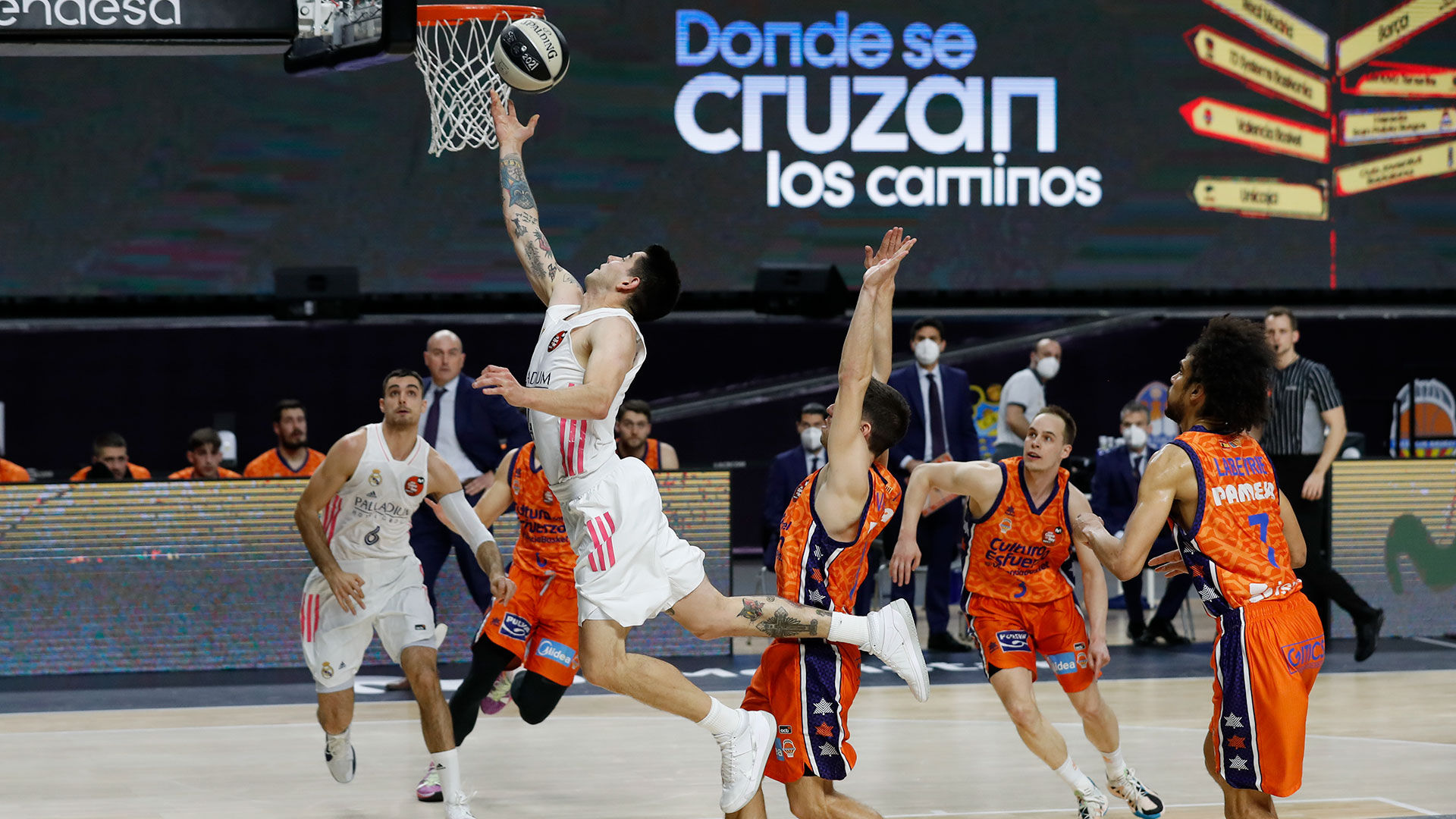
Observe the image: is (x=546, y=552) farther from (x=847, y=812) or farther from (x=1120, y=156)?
(x=1120, y=156)

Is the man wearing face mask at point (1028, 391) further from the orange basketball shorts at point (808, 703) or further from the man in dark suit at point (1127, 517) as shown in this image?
the orange basketball shorts at point (808, 703)

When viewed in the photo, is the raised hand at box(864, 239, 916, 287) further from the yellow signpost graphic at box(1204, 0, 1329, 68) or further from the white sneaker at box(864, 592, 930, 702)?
the yellow signpost graphic at box(1204, 0, 1329, 68)

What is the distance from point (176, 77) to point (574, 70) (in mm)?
2724

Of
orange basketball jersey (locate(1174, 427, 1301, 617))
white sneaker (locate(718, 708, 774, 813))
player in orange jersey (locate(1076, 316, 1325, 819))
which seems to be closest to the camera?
player in orange jersey (locate(1076, 316, 1325, 819))

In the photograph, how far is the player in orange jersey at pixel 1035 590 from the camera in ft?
18.1

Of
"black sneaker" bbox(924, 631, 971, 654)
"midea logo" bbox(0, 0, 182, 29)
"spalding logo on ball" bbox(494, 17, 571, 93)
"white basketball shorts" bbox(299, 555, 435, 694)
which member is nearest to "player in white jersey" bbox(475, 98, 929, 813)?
"spalding logo on ball" bbox(494, 17, 571, 93)

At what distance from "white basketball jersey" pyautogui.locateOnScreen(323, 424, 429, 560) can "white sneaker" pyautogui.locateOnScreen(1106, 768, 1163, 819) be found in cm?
288

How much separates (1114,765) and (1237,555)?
4.91ft

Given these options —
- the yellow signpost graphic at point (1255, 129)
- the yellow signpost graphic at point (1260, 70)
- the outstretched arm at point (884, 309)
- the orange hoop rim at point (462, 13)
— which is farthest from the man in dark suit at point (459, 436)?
the yellow signpost graphic at point (1260, 70)

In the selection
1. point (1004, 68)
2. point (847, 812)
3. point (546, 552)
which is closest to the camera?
point (847, 812)

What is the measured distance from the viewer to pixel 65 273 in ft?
34.8

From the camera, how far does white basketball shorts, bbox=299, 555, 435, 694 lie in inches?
235

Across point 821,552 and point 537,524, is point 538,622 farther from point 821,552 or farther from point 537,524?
point 821,552

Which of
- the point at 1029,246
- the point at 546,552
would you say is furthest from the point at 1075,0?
the point at 546,552
